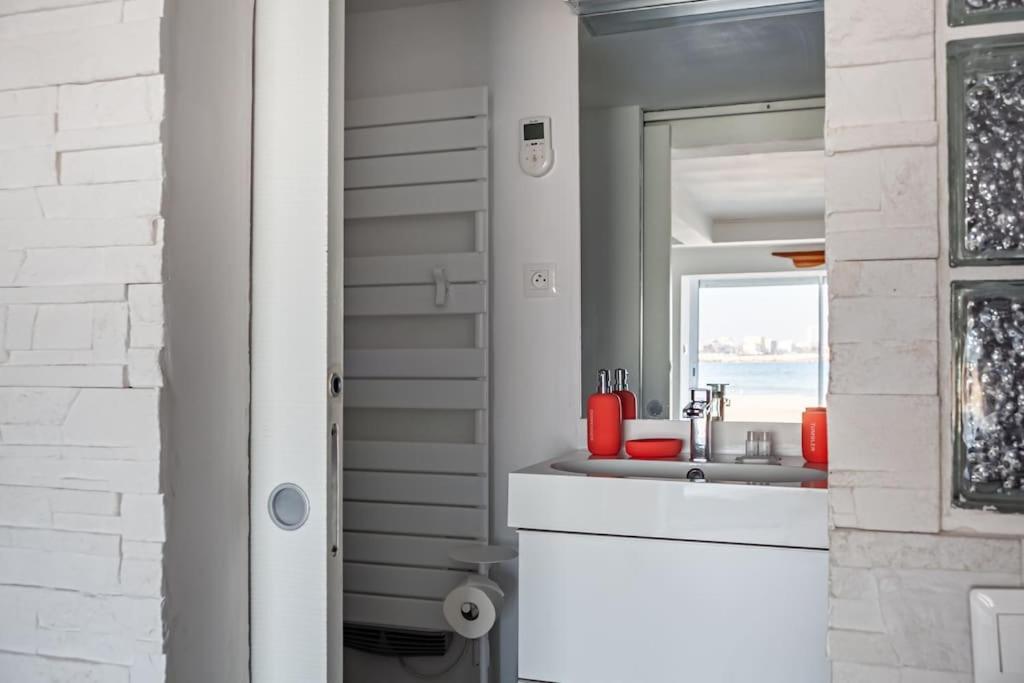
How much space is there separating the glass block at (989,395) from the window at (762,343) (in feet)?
3.70

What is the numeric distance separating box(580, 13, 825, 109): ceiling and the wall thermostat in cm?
A: 14

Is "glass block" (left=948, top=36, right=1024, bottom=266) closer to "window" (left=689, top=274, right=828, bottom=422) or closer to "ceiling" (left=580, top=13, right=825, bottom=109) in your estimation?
"window" (left=689, top=274, right=828, bottom=422)

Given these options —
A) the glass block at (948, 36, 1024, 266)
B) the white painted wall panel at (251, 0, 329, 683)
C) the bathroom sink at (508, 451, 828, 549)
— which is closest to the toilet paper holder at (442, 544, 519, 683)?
the bathroom sink at (508, 451, 828, 549)

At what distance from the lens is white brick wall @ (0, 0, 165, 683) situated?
1.43m

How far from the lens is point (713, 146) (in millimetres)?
2373

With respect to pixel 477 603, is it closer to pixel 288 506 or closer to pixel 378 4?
pixel 288 506

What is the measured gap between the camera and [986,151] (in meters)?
1.00

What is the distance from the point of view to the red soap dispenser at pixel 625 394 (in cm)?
245

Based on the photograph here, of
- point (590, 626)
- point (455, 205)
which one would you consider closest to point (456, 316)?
point (455, 205)

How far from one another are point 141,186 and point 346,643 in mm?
1858

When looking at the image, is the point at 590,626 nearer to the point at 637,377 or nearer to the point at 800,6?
the point at 637,377

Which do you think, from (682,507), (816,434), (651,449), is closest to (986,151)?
(682,507)

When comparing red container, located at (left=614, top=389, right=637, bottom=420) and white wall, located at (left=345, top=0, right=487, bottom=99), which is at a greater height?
white wall, located at (left=345, top=0, right=487, bottom=99)

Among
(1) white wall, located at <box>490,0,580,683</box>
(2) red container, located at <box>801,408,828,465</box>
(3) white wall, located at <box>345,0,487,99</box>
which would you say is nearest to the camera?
(2) red container, located at <box>801,408,828,465</box>
